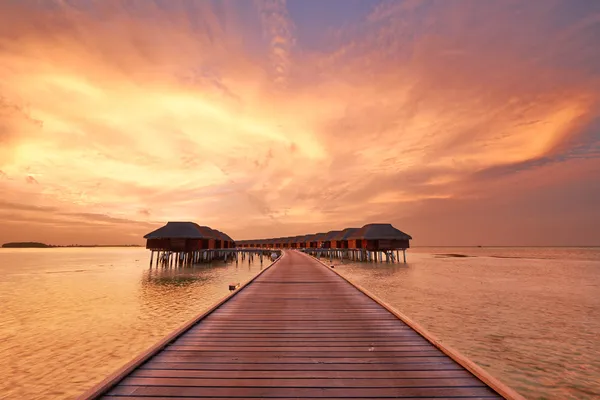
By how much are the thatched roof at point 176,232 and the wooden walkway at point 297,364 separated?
3509cm

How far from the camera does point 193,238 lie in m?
40.9

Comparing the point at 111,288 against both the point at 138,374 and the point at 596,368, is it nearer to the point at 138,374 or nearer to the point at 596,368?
the point at 138,374

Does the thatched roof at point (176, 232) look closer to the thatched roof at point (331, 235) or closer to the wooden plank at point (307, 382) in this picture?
the thatched roof at point (331, 235)

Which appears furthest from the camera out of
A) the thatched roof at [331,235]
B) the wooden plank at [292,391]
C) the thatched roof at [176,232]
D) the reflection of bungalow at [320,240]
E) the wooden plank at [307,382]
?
the reflection of bungalow at [320,240]

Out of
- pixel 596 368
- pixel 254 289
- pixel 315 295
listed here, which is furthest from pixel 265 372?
pixel 596 368

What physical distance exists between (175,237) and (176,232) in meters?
1.05

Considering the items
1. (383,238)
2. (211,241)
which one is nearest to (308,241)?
(211,241)

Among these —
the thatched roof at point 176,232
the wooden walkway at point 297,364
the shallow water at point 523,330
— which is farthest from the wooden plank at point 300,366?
the thatched roof at point 176,232

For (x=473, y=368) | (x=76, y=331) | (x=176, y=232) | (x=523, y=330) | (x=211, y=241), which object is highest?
(x=176, y=232)

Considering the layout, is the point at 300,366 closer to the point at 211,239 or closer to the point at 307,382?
the point at 307,382

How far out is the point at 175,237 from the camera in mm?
39688

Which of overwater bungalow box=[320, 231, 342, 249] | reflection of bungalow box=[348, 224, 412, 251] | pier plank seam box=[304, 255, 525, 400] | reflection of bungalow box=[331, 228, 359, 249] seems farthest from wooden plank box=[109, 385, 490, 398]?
overwater bungalow box=[320, 231, 342, 249]

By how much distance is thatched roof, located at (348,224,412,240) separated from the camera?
152 ft

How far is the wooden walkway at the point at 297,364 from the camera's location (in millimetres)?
3945
